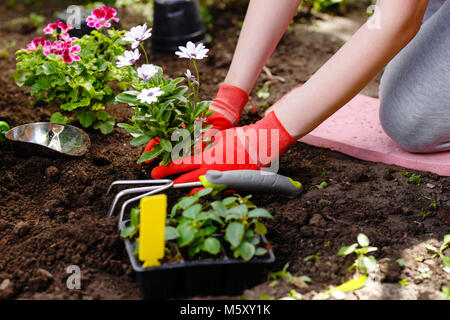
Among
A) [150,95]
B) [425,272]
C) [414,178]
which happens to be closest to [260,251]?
[425,272]

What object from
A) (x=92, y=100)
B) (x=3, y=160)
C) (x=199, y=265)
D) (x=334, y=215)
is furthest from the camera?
(x=92, y=100)

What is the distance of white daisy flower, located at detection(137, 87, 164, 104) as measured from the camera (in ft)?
4.88

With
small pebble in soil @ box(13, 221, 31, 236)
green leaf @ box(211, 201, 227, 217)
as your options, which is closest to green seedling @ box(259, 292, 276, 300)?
green leaf @ box(211, 201, 227, 217)

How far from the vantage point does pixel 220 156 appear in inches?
66.6

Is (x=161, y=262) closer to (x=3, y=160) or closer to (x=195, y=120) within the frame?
(x=195, y=120)

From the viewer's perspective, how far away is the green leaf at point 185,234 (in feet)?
4.09

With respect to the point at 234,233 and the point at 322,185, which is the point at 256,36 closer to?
the point at 322,185

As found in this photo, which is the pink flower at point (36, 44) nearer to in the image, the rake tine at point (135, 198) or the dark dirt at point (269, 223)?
the dark dirt at point (269, 223)

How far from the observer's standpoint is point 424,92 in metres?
1.90

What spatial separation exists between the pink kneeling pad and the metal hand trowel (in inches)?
36.5

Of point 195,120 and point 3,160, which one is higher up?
point 195,120

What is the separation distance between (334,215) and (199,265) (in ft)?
1.81

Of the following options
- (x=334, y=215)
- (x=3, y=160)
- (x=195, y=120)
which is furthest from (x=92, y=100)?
(x=334, y=215)

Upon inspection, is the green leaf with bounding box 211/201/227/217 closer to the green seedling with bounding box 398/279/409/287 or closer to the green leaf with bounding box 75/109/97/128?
the green seedling with bounding box 398/279/409/287
